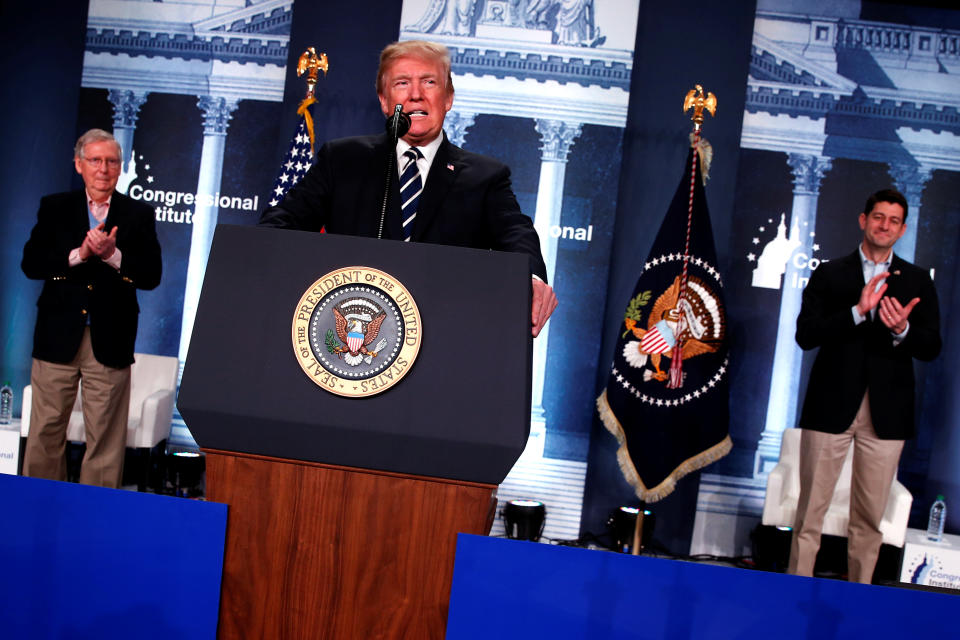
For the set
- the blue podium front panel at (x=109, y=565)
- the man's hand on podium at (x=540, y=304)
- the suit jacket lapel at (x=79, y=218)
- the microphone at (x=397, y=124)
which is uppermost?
the microphone at (x=397, y=124)

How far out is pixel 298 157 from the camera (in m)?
4.77

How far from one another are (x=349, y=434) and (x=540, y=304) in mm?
406

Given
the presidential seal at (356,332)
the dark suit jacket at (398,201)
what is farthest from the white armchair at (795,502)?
the presidential seal at (356,332)

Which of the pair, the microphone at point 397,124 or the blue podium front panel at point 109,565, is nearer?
the blue podium front panel at point 109,565

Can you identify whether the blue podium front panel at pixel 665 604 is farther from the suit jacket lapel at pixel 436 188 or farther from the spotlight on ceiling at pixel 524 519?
the spotlight on ceiling at pixel 524 519

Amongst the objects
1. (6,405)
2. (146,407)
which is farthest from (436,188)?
(6,405)

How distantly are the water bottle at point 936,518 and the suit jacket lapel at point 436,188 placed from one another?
13.9 ft

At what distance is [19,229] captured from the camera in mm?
5598

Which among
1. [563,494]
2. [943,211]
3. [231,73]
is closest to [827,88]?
[943,211]

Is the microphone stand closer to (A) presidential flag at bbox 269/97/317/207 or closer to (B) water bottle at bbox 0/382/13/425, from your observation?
(A) presidential flag at bbox 269/97/317/207

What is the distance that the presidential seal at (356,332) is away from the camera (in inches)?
54.1

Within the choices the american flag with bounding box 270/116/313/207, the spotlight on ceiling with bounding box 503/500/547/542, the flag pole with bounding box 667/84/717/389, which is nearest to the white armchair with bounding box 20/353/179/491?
the american flag with bounding box 270/116/313/207

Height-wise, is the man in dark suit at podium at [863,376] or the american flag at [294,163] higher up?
the american flag at [294,163]

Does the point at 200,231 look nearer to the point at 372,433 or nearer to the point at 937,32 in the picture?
the point at 372,433
